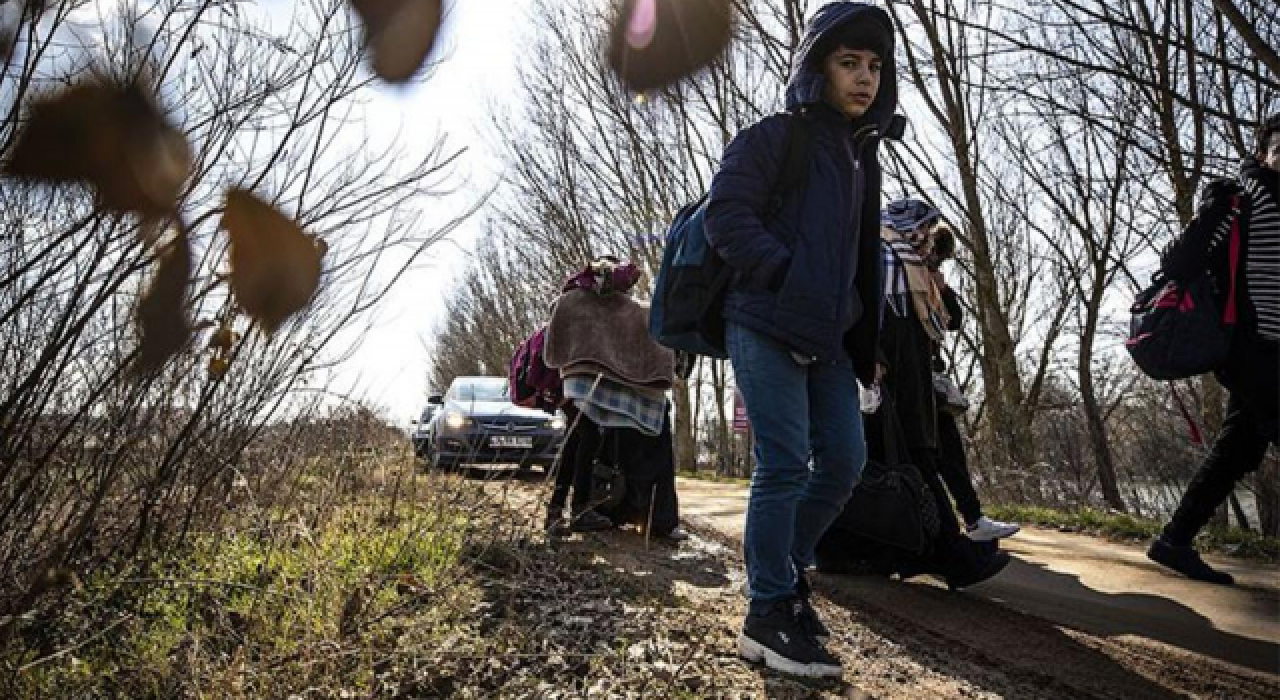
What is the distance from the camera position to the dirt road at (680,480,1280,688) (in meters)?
2.66

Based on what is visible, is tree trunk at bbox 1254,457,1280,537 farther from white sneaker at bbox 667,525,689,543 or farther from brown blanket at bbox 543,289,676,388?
brown blanket at bbox 543,289,676,388

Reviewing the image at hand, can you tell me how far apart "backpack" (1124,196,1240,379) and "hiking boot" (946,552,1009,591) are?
1001 mm

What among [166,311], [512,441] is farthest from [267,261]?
[512,441]

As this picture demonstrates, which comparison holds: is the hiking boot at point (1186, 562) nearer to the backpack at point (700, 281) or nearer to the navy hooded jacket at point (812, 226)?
the navy hooded jacket at point (812, 226)

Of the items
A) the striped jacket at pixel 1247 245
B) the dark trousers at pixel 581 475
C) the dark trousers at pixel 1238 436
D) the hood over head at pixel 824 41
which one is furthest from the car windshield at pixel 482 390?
the hood over head at pixel 824 41

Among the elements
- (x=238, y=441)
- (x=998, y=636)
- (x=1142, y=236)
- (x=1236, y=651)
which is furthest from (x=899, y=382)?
(x=1142, y=236)

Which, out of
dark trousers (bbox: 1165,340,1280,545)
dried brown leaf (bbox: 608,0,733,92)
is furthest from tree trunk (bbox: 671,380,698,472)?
dark trousers (bbox: 1165,340,1280,545)

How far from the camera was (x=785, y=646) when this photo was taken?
88.6 inches

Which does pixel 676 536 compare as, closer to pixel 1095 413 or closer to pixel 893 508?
pixel 893 508

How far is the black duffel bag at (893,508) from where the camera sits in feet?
10.4

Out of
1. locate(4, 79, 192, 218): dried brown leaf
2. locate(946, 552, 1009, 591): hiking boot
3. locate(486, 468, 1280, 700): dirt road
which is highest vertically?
locate(4, 79, 192, 218): dried brown leaf

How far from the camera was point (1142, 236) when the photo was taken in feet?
32.9

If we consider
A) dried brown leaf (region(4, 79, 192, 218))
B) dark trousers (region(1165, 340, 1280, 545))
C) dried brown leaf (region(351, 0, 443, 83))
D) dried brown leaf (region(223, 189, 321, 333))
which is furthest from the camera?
dark trousers (region(1165, 340, 1280, 545))

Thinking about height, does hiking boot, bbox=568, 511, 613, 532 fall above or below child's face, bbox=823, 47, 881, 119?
below
